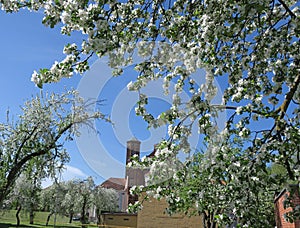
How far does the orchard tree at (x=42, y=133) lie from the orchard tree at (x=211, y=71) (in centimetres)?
820

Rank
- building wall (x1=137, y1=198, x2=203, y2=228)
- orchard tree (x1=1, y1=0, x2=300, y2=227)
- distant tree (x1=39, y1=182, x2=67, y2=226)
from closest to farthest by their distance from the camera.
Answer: orchard tree (x1=1, y1=0, x2=300, y2=227), building wall (x1=137, y1=198, x2=203, y2=228), distant tree (x1=39, y1=182, x2=67, y2=226)

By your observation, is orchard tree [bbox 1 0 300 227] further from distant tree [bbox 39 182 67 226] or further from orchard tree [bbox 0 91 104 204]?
distant tree [bbox 39 182 67 226]

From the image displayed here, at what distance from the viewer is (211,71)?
327 centimetres

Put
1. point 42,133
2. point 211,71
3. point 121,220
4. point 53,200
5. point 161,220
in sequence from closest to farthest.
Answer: point 211,71 → point 42,133 → point 161,220 → point 121,220 → point 53,200

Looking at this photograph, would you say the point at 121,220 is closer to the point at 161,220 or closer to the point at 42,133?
the point at 161,220

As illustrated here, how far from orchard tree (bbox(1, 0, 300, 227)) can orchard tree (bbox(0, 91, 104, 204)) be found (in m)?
8.20

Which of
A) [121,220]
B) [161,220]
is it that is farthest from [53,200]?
[161,220]

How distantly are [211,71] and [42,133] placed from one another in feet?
31.6

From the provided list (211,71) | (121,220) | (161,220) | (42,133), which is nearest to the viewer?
(211,71)

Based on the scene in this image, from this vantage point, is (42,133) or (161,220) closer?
(42,133)

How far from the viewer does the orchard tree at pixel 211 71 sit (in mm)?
2607

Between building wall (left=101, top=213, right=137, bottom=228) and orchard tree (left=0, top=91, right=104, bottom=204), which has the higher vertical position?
orchard tree (left=0, top=91, right=104, bottom=204)

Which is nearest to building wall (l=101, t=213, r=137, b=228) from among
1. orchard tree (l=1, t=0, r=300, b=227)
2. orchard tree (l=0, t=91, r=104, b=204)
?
orchard tree (l=0, t=91, r=104, b=204)

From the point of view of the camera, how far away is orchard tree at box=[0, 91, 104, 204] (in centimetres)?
1127
